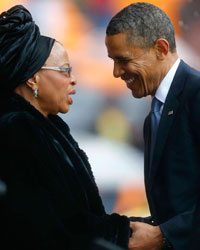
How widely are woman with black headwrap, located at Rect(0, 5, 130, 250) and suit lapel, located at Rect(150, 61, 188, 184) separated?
0.34 m

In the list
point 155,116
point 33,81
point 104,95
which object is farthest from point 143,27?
point 104,95

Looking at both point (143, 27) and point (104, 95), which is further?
point (104, 95)

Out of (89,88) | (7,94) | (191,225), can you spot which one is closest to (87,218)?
(191,225)

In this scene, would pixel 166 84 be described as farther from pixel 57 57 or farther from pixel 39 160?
pixel 39 160

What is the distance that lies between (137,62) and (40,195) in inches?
35.9

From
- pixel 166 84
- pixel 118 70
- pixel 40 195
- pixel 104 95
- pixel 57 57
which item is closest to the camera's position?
pixel 40 195

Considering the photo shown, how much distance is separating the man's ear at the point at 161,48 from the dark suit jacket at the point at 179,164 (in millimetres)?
190

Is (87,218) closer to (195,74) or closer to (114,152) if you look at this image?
(195,74)

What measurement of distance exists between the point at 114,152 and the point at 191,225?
245cm

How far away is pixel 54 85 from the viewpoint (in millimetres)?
2391

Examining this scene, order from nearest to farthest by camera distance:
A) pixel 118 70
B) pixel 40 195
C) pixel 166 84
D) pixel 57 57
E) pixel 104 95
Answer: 1. pixel 40 195
2. pixel 57 57
3. pixel 166 84
4. pixel 118 70
5. pixel 104 95

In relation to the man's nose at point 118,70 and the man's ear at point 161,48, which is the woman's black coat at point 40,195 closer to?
the man's nose at point 118,70

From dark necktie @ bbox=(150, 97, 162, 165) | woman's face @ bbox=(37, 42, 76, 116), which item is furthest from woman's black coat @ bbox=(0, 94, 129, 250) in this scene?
dark necktie @ bbox=(150, 97, 162, 165)

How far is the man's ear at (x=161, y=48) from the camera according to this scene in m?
2.49
